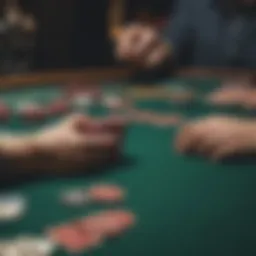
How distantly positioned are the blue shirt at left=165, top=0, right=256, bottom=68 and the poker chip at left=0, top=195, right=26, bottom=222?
137cm

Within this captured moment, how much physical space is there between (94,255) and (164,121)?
602 millimetres

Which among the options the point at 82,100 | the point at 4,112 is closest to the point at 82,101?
the point at 82,100

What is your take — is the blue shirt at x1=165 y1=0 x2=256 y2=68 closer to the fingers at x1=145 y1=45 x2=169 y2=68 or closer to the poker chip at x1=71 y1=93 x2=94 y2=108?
the fingers at x1=145 y1=45 x2=169 y2=68

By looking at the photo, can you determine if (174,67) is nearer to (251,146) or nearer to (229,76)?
(229,76)

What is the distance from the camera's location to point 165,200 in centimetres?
69

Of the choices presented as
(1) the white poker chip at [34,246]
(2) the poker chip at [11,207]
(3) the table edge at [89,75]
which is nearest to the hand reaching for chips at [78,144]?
(2) the poker chip at [11,207]

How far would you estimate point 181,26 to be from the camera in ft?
6.80

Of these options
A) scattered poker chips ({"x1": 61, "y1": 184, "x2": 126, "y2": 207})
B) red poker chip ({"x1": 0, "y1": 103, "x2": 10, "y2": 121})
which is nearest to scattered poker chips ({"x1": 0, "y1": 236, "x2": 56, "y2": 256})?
scattered poker chips ({"x1": 61, "y1": 184, "x2": 126, "y2": 207})

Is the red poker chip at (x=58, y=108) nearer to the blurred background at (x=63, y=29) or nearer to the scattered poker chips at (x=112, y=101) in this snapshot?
the scattered poker chips at (x=112, y=101)

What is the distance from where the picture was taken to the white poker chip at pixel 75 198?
0.66 m

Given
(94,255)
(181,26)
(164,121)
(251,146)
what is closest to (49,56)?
(181,26)

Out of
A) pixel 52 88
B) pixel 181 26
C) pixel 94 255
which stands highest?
pixel 181 26

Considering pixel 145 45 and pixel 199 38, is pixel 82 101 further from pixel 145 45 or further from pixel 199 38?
pixel 199 38

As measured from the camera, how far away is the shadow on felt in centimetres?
72
